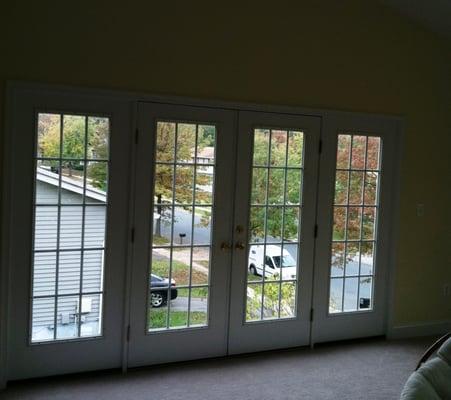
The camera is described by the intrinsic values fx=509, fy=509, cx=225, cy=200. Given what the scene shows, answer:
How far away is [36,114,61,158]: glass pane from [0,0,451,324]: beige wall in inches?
10.0

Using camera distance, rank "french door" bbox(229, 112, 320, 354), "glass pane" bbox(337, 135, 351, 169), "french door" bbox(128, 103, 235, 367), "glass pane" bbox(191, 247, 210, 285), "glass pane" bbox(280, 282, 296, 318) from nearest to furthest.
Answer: "french door" bbox(128, 103, 235, 367) → "glass pane" bbox(191, 247, 210, 285) → "french door" bbox(229, 112, 320, 354) → "glass pane" bbox(280, 282, 296, 318) → "glass pane" bbox(337, 135, 351, 169)

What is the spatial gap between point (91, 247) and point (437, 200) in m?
3.24

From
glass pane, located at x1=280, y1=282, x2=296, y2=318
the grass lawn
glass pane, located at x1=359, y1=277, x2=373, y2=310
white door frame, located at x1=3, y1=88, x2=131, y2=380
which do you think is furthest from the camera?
glass pane, located at x1=359, y1=277, x2=373, y2=310

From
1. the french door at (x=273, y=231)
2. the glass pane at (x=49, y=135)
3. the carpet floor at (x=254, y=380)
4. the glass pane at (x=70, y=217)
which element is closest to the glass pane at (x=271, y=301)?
the french door at (x=273, y=231)

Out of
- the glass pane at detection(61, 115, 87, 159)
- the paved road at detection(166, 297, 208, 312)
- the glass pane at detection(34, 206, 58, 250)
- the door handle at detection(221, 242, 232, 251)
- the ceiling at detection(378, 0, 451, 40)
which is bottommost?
the paved road at detection(166, 297, 208, 312)

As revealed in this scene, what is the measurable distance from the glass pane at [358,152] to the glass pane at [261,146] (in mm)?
861

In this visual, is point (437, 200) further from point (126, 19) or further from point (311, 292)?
point (126, 19)

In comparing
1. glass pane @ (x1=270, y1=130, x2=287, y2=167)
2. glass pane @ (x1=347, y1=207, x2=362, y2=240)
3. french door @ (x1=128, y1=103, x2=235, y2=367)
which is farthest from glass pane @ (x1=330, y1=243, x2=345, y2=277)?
french door @ (x1=128, y1=103, x2=235, y2=367)

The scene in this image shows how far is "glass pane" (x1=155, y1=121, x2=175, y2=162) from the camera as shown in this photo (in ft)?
12.2

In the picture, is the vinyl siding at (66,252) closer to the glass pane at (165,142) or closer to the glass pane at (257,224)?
the glass pane at (165,142)

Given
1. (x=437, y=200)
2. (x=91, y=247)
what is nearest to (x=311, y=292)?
(x=437, y=200)

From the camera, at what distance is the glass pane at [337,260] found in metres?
4.45

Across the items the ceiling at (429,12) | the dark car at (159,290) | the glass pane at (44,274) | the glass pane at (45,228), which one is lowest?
the dark car at (159,290)

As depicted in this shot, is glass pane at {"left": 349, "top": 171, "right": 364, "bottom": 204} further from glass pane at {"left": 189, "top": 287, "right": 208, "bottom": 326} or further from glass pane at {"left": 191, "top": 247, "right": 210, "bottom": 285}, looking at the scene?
glass pane at {"left": 189, "top": 287, "right": 208, "bottom": 326}
